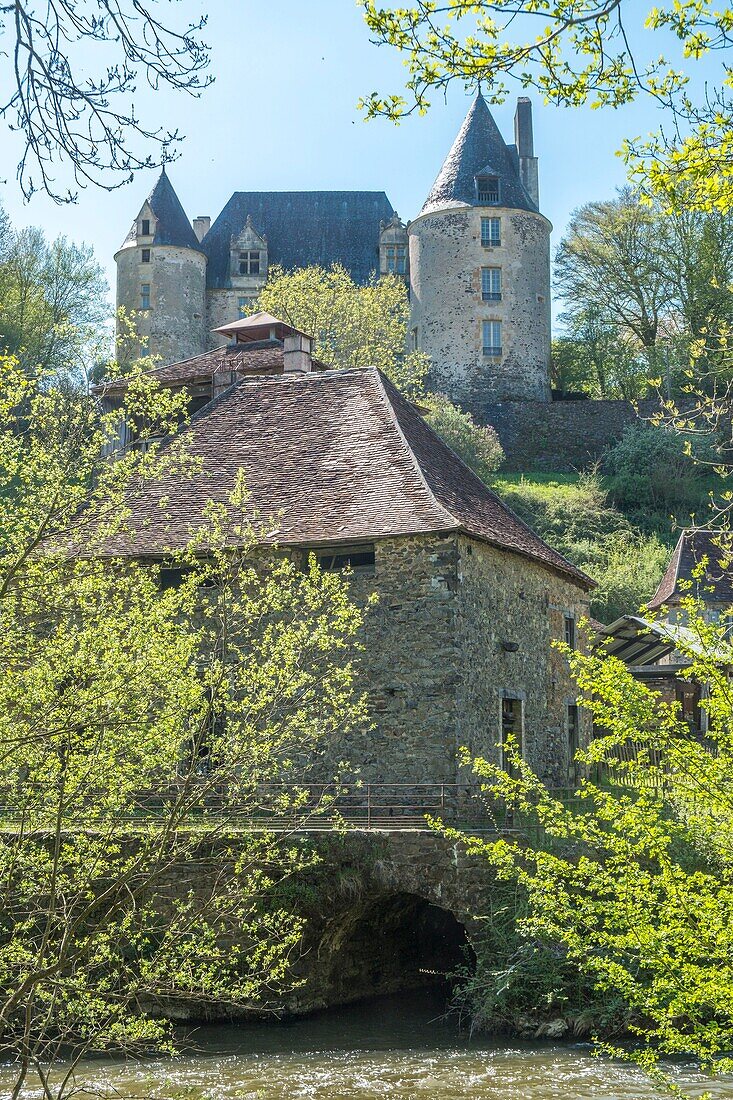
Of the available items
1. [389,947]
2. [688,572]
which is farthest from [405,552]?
[688,572]

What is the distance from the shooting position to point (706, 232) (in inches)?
1807

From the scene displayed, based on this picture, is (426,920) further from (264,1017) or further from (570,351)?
(570,351)

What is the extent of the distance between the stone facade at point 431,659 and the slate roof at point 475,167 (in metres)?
31.2

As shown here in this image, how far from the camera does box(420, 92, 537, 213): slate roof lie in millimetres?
48438

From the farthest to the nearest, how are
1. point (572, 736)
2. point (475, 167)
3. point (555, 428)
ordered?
1. point (475, 167)
2. point (555, 428)
3. point (572, 736)

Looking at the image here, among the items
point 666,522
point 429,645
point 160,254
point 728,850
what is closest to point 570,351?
point 666,522

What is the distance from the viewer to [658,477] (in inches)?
1684

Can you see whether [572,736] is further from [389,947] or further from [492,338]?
[492,338]

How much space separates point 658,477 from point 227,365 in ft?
66.3

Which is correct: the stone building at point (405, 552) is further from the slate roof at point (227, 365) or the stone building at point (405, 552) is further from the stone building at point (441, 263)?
the stone building at point (441, 263)

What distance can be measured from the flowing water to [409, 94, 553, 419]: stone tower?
34281 millimetres

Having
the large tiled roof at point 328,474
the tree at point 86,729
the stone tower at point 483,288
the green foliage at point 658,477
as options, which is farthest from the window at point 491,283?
the tree at point 86,729

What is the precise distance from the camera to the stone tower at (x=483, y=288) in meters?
47.8

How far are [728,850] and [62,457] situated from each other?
232 inches
